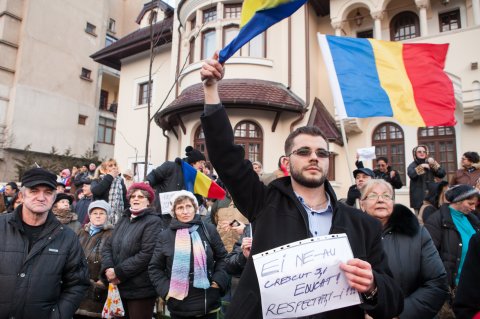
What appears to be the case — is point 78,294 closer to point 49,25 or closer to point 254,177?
point 254,177

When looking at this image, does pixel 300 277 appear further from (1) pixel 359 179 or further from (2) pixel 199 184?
(2) pixel 199 184

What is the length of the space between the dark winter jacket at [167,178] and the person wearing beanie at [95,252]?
4.24ft

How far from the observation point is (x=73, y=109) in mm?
27172

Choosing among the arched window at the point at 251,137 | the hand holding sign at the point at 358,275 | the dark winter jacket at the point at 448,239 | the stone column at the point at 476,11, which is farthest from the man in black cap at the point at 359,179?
the stone column at the point at 476,11

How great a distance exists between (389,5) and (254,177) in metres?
14.9

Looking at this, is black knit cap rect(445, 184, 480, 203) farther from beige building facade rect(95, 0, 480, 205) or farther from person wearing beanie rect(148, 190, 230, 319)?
beige building facade rect(95, 0, 480, 205)

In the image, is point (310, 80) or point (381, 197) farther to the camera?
point (310, 80)

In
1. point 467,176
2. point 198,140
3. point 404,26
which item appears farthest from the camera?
point 198,140

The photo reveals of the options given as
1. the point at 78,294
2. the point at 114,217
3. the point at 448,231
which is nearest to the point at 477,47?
the point at 448,231

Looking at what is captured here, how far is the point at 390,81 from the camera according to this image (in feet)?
20.3

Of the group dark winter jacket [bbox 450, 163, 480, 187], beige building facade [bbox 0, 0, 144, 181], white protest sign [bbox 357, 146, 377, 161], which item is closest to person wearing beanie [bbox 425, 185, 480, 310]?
dark winter jacket [bbox 450, 163, 480, 187]

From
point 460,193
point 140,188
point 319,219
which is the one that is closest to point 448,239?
point 460,193

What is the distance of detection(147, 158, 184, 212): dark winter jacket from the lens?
6.05 m

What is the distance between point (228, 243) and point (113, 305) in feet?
5.63
